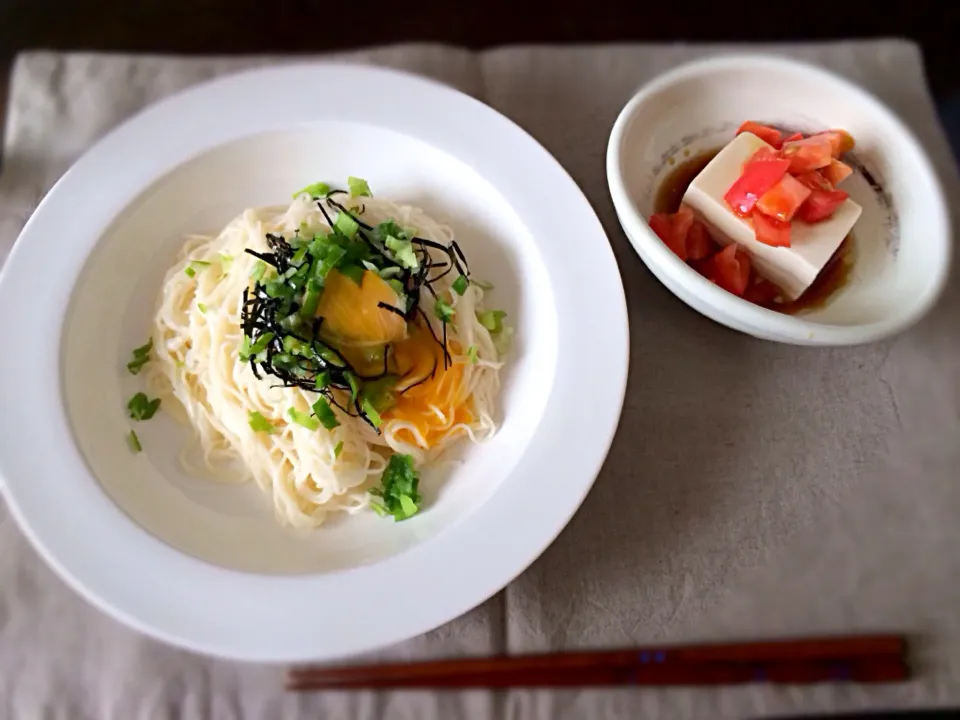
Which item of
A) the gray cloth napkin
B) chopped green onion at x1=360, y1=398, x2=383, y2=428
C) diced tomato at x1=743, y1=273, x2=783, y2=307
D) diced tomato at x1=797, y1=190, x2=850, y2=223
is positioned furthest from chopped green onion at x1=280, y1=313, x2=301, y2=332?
diced tomato at x1=797, y1=190, x2=850, y2=223

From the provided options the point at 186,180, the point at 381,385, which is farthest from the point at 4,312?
the point at 381,385

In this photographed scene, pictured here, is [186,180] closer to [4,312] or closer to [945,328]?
[4,312]

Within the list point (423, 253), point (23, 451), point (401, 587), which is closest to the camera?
point (401, 587)

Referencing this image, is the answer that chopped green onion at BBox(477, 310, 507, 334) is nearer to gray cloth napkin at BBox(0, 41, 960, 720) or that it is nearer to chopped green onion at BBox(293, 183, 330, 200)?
gray cloth napkin at BBox(0, 41, 960, 720)

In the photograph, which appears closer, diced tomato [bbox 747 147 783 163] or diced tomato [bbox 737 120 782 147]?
diced tomato [bbox 747 147 783 163]

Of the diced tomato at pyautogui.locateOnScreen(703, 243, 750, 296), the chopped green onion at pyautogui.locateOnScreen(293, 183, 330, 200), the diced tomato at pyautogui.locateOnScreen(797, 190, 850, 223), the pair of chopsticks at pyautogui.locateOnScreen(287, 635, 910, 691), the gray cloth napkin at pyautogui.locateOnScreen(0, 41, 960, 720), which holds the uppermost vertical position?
the chopped green onion at pyautogui.locateOnScreen(293, 183, 330, 200)
